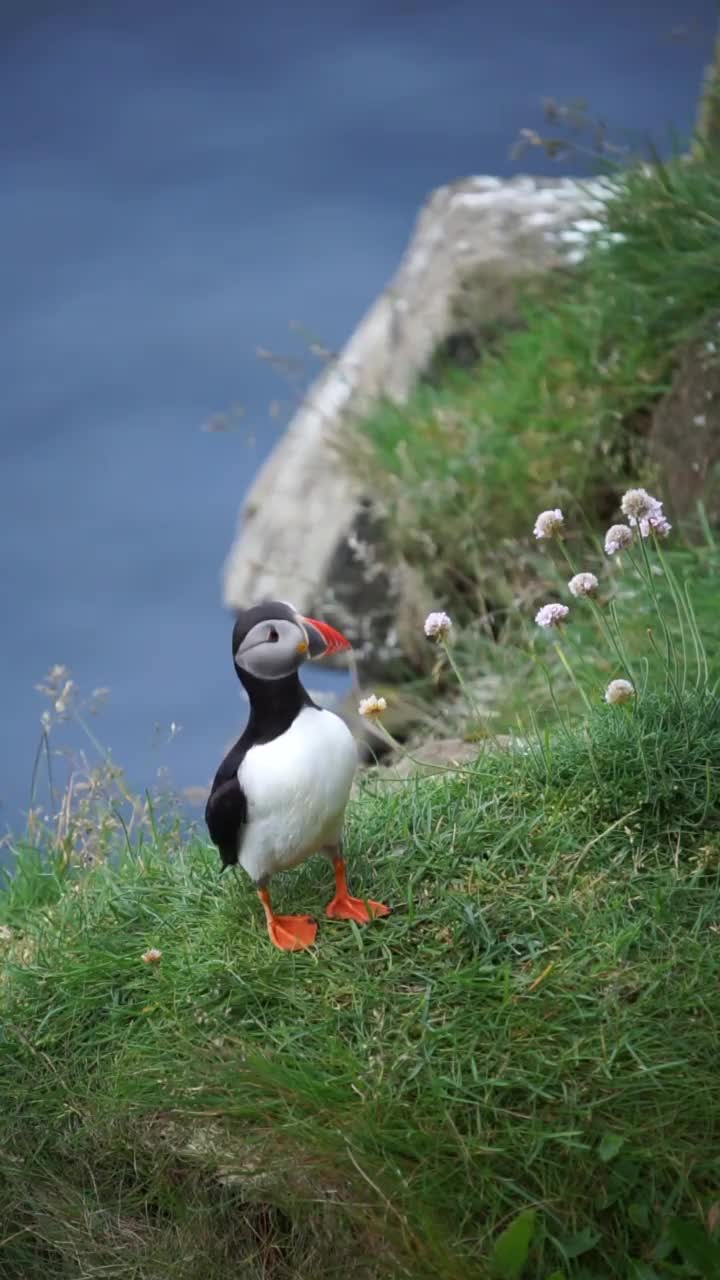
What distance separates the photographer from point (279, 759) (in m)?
2.61

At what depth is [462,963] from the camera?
2795 millimetres

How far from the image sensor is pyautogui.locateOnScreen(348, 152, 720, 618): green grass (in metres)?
5.48

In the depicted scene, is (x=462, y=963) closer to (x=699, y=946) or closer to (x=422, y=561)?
(x=699, y=946)

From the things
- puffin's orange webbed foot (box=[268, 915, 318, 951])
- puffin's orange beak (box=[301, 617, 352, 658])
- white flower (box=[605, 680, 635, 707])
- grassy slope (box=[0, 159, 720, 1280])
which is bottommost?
grassy slope (box=[0, 159, 720, 1280])

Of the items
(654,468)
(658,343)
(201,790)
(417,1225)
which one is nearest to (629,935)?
(417,1225)

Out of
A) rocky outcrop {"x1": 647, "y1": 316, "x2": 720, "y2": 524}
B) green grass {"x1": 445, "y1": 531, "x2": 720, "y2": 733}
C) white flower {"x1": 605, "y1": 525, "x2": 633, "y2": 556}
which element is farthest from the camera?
rocky outcrop {"x1": 647, "y1": 316, "x2": 720, "y2": 524}

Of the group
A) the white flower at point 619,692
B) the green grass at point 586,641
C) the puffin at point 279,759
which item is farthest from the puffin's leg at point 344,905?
the green grass at point 586,641

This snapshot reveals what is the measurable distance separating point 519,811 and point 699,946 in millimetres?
518

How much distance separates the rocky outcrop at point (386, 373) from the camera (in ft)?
23.9

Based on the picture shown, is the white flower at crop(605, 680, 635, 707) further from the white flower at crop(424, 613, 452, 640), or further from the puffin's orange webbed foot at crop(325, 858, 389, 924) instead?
the puffin's orange webbed foot at crop(325, 858, 389, 924)

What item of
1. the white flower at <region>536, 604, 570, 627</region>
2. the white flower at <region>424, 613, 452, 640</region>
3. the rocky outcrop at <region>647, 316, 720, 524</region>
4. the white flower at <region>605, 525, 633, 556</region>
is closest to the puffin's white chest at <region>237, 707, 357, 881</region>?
the white flower at <region>424, 613, 452, 640</region>

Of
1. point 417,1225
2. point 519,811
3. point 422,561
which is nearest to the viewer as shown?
point 417,1225

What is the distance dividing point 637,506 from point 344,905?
0.94 m

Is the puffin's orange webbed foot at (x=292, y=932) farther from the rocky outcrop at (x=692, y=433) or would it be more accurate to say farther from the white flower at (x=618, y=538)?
the rocky outcrop at (x=692, y=433)
